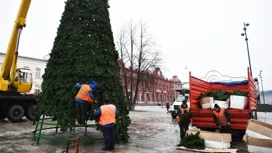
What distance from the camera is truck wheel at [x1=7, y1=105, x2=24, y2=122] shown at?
1430cm

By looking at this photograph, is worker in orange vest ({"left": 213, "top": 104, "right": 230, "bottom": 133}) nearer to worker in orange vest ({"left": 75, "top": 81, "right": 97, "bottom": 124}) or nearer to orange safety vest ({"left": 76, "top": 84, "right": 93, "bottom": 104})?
worker in orange vest ({"left": 75, "top": 81, "right": 97, "bottom": 124})

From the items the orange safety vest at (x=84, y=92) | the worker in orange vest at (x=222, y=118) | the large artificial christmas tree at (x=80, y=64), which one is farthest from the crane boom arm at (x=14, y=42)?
the worker in orange vest at (x=222, y=118)

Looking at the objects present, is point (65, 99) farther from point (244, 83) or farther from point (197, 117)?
point (244, 83)

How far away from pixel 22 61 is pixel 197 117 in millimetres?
36193

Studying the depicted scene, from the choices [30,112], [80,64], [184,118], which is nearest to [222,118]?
[184,118]

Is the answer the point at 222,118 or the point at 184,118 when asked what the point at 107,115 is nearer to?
the point at 184,118

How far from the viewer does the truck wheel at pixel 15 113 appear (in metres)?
14.3

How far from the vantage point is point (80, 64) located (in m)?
7.91

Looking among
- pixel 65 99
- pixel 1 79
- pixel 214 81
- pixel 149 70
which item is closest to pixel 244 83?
pixel 214 81

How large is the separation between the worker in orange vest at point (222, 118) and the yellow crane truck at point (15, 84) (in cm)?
1058

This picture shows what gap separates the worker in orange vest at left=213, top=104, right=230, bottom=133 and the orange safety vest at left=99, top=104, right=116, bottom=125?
3.67 metres

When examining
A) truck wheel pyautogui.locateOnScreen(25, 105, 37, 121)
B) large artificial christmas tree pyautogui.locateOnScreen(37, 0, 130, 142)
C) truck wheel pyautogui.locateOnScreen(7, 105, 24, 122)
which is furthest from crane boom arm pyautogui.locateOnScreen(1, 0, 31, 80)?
large artificial christmas tree pyautogui.locateOnScreen(37, 0, 130, 142)

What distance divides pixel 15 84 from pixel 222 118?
38.4 feet

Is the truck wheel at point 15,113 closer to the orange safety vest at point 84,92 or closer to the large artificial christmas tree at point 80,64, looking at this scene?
the large artificial christmas tree at point 80,64
